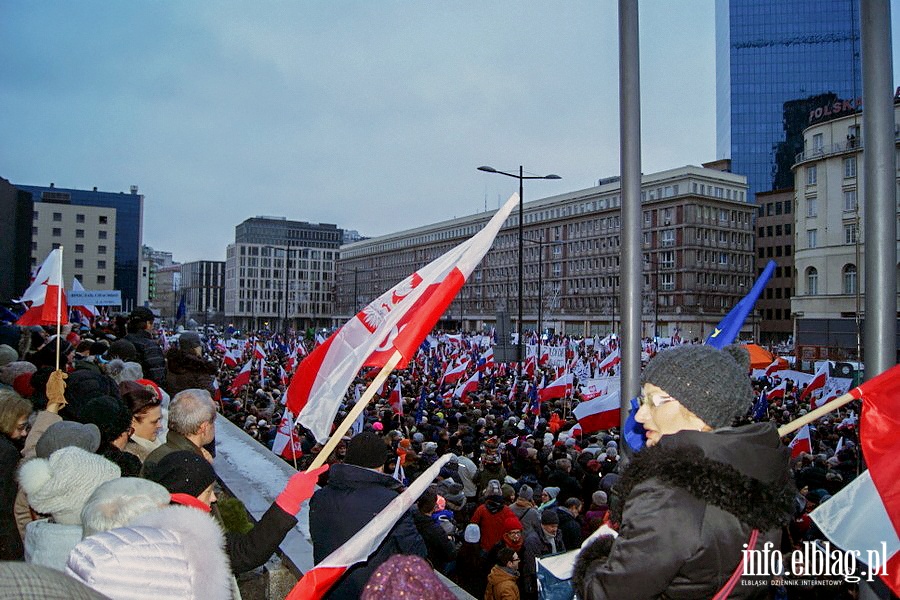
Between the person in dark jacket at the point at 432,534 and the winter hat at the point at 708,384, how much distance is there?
393 cm

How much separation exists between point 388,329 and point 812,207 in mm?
57016

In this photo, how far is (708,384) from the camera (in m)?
2.38

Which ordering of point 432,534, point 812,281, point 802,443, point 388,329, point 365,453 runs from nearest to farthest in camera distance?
point 365,453 → point 388,329 → point 432,534 → point 802,443 → point 812,281

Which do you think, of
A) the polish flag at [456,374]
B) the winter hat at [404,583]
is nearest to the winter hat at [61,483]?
the winter hat at [404,583]

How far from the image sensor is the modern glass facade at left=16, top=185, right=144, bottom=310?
370 ft

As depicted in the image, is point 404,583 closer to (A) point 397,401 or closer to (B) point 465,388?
(A) point 397,401

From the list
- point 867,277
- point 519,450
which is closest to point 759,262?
point 519,450

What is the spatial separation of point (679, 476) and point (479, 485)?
23.9ft

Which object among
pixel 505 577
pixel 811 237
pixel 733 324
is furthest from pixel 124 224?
pixel 733 324

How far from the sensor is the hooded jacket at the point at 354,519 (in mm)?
3451

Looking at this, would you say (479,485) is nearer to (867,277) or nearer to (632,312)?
(632,312)

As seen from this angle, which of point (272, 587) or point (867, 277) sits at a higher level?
point (867, 277)

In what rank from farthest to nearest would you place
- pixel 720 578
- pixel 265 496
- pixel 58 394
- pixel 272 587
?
1. pixel 265 496
2. pixel 58 394
3. pixel 272 587
4. pixel 720 578

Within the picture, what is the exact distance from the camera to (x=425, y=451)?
10.6 m
